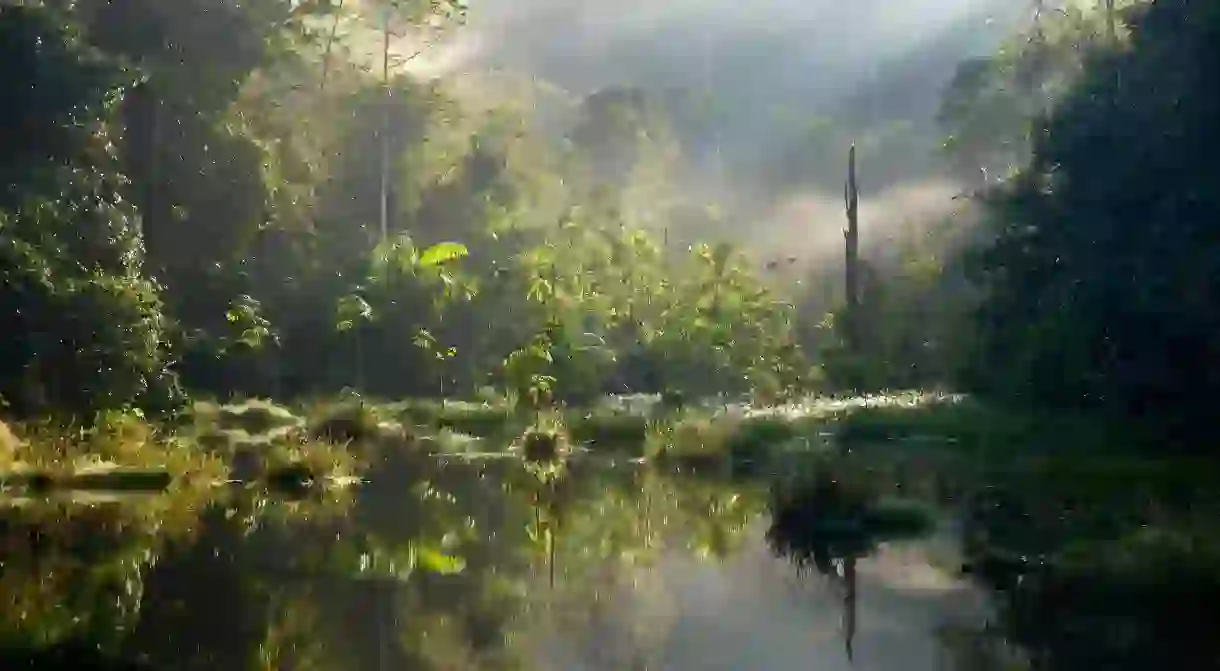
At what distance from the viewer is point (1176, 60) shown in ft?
68.9

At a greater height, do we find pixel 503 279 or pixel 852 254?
pixel 852 254

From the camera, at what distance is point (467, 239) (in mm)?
51281

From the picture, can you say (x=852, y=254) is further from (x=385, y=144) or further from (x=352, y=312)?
(x=385, y=144)

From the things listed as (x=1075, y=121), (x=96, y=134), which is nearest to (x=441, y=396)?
(x=96, y=134)

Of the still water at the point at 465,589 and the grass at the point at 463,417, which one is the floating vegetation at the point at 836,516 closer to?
the still water at the point at 465,589

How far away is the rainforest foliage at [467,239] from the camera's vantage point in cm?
2166

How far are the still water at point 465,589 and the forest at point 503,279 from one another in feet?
1.45

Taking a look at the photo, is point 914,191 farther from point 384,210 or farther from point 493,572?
point 493,572

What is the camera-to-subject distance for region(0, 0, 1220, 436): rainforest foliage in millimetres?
21656

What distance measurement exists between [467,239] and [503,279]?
212 inches

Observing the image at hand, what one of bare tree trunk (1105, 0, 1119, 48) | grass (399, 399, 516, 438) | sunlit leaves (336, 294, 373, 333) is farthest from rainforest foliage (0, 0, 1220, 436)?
grass (399, 399, 516, 438)

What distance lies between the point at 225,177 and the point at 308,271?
15.7 feet

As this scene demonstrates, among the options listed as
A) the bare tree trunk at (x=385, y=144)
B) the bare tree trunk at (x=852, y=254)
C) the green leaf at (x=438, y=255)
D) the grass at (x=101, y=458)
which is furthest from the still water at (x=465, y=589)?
the bare tree trunk at (x=385, y=144)

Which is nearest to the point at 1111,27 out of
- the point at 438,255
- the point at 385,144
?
the point at 438,255
